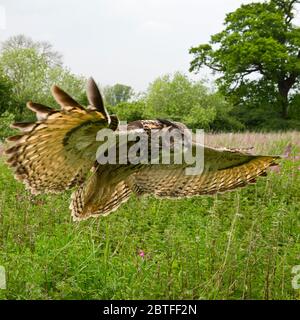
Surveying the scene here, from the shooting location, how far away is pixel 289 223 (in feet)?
15.2

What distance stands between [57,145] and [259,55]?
27.5 metres

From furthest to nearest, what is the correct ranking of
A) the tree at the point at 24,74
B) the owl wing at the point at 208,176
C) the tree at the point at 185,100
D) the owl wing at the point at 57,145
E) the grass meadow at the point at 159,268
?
1. the tree at the point at 185,100
2. the tree at the point at 24,74
3. the grass meadow at the point at 159,268
4. the owl wing at the point at 208,176
5. the owl wing at the point at 57,145

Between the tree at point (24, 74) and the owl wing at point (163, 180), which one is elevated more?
the tree at point (24, 74)

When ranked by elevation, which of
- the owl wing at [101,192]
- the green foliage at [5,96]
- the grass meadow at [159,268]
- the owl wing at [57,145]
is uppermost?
the green foliage at [5,96]

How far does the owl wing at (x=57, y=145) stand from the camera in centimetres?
116

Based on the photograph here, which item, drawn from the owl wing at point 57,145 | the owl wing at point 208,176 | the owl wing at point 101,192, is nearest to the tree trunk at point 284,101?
the owl wing at point 208,176

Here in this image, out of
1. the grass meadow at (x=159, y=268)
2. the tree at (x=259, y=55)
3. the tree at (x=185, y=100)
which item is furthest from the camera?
the tree at (x=259, y=55)

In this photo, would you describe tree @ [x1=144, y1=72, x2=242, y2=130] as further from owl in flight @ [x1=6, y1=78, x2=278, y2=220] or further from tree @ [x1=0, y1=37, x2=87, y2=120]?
owl in flight @ [x1=6, y1=78, x2=278, y2=220]

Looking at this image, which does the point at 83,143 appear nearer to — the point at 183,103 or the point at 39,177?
the point at 39,177

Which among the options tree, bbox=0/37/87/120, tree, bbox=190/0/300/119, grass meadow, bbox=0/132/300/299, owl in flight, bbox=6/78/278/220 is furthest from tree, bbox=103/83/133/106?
tree, bbox=190/0/300/119

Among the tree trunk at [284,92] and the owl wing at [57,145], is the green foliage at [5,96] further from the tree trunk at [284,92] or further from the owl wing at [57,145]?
the tree trunk at [284,92]

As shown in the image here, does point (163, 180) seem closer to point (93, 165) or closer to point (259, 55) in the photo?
point (93, 165)

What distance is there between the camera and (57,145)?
1367 mm

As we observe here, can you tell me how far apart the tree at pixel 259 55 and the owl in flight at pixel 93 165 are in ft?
84.9
